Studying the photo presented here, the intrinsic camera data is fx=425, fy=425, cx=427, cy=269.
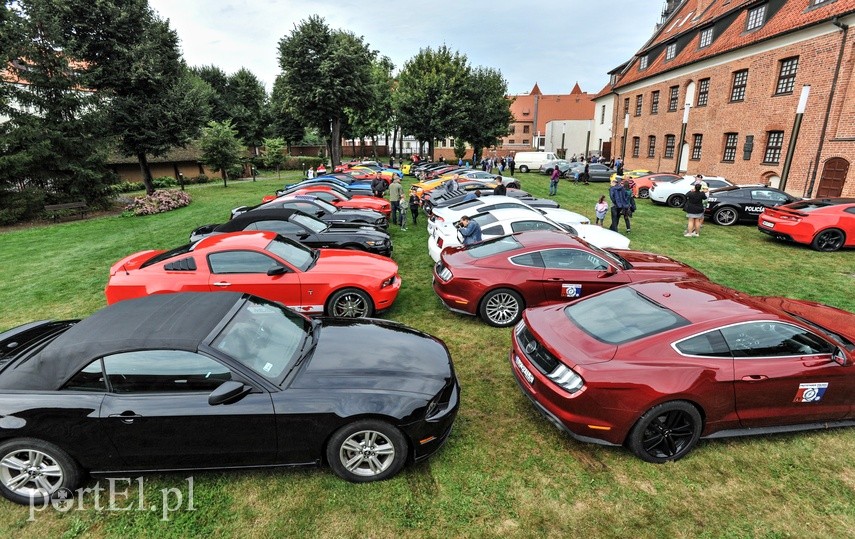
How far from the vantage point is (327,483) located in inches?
150

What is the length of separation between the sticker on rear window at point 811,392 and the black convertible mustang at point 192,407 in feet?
11.1

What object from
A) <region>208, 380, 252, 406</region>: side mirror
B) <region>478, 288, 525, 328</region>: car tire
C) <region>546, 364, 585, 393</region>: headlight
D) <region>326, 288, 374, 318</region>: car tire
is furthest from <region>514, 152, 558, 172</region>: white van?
<region>208, 380, 252, 406</region>: side mirror

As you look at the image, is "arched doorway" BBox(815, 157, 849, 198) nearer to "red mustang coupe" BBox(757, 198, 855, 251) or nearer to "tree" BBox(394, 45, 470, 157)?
"red mustang coupe" BBox(757, 198, 855, 251)

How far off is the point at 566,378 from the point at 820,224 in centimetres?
1174

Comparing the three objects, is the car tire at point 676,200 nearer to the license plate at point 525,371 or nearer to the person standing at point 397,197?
the person standing at point 397,197

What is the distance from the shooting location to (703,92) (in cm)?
2697

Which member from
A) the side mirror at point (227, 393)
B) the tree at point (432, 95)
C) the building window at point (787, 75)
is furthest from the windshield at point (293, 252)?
the tree at point (432, 95)

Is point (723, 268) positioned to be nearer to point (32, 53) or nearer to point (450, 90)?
point (32, 53)

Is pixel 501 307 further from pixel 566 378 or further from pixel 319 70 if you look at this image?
pixel 319 70

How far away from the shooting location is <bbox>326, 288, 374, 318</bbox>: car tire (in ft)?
22.2

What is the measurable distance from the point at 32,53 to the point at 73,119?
2720 millimetres

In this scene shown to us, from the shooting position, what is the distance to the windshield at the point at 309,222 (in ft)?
31.2

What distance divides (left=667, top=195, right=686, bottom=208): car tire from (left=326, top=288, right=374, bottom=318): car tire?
17356 mm

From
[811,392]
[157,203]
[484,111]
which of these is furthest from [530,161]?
[811,392]
